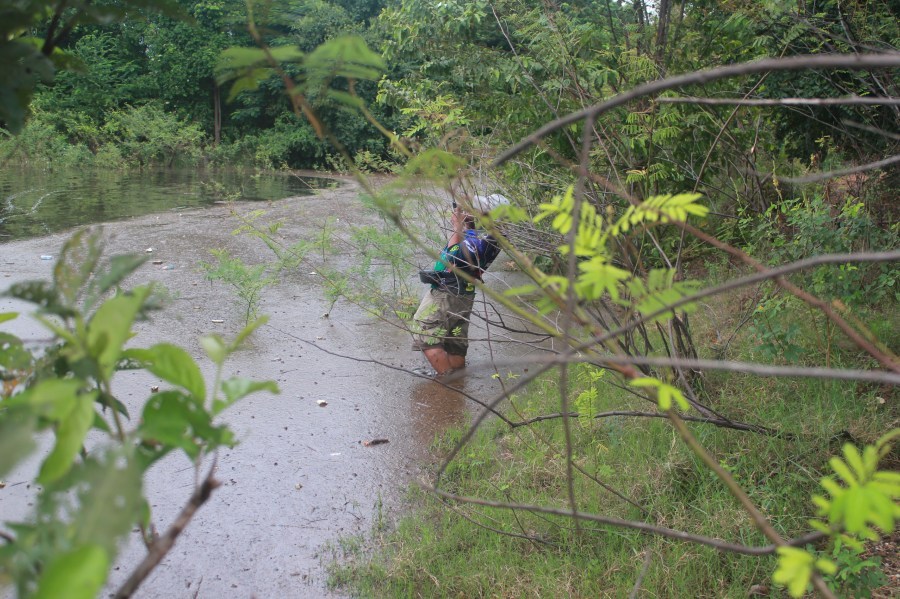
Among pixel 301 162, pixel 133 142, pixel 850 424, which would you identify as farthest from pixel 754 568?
pixel 301 162

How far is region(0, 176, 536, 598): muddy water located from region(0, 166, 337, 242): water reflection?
1.74m

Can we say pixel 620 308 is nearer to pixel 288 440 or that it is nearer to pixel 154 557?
pixel 288 440

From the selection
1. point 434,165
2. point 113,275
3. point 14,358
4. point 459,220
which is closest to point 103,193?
point 459,220

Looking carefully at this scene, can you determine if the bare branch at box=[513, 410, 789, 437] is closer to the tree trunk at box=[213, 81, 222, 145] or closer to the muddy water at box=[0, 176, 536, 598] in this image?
the muddy water at box=[0, 176, 536, 598]

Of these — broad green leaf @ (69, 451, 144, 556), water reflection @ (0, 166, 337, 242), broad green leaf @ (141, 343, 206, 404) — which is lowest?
water reflection @ (0, 166, 337, 242)

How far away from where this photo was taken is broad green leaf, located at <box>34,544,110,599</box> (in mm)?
530

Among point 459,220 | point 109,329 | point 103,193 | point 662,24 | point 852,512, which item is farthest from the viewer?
point 103,193

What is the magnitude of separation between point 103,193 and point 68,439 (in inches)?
577

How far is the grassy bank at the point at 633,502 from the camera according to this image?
2.80 metres

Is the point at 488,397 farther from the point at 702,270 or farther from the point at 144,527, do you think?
the point at 144,527

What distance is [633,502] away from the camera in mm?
2980

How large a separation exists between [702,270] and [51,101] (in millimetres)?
23818

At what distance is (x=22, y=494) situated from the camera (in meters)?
3.51

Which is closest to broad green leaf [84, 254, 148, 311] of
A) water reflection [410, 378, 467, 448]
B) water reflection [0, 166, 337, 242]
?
water reflection [410, 378, 467, 448]
